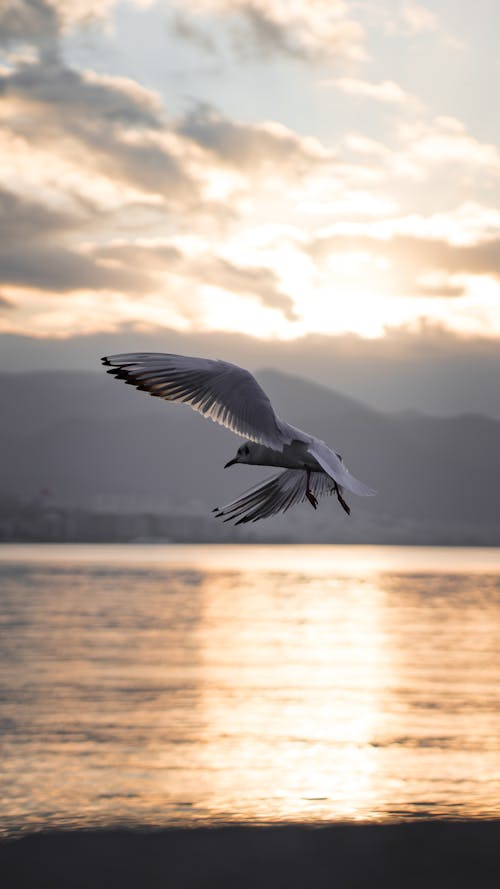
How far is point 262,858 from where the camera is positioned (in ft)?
153

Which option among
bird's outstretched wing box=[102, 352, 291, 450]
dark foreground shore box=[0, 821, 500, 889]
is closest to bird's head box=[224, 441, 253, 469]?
bird's outstretched wing box=[102, 352, 291, 450]

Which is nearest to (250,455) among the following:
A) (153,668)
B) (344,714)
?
(344,714)

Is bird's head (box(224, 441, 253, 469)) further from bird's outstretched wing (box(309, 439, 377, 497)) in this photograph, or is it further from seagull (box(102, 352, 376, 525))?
bird's outstretched wing (box(309, 439, 377, 497))

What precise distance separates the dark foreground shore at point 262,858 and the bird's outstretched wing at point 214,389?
36708mm

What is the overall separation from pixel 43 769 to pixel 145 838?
52.4ft

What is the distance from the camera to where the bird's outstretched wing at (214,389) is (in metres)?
9.53

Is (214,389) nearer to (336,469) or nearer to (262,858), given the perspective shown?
(336,469)

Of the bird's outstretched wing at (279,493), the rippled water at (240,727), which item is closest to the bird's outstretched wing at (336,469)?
the bird's outstretched wing at (279,493)

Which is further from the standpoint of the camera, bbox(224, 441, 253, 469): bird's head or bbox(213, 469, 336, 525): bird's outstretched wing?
bbox(213, 469, 336, 525): bird's outstretched wing

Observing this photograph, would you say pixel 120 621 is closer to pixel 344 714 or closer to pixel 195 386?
pixel 344 714

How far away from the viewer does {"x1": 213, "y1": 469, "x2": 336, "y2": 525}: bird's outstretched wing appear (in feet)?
35.6

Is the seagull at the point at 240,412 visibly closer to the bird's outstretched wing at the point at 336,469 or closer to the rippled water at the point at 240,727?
the bird's outstretched wing at the point at 336,469

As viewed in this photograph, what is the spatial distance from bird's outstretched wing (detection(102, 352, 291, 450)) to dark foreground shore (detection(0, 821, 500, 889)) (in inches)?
1445

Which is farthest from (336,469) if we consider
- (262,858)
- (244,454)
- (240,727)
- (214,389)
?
A: (240,727)
